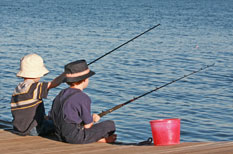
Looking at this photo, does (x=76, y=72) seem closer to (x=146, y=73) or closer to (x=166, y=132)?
(x=166, y=132)

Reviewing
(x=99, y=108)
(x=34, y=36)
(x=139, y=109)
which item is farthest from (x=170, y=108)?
(x=34, y=36)

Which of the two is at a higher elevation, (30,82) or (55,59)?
(30,82)

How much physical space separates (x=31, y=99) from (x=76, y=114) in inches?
21.9

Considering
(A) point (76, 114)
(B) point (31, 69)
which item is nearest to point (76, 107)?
(A) point (76, 114)

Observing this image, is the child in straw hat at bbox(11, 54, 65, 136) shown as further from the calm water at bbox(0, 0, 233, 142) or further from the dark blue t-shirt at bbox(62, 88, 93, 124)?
the calm water at bbox(0, 0, 233, 142)

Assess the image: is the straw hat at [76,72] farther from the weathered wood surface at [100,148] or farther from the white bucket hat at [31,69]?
the weathered wood surface at [100,148]

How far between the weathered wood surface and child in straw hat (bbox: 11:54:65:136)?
21 cm

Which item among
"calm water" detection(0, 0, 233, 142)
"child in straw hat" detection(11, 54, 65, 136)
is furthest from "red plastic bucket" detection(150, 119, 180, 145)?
"calm water" detection(0, 0, 233, 142)

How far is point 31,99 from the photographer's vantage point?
5.31 meters

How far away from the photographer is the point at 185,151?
4.62 meters

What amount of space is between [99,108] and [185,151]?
653 centimetres

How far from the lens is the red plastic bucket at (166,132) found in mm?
4906

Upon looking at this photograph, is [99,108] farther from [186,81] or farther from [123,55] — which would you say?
[123,55]

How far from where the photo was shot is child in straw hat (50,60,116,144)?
5.02m
